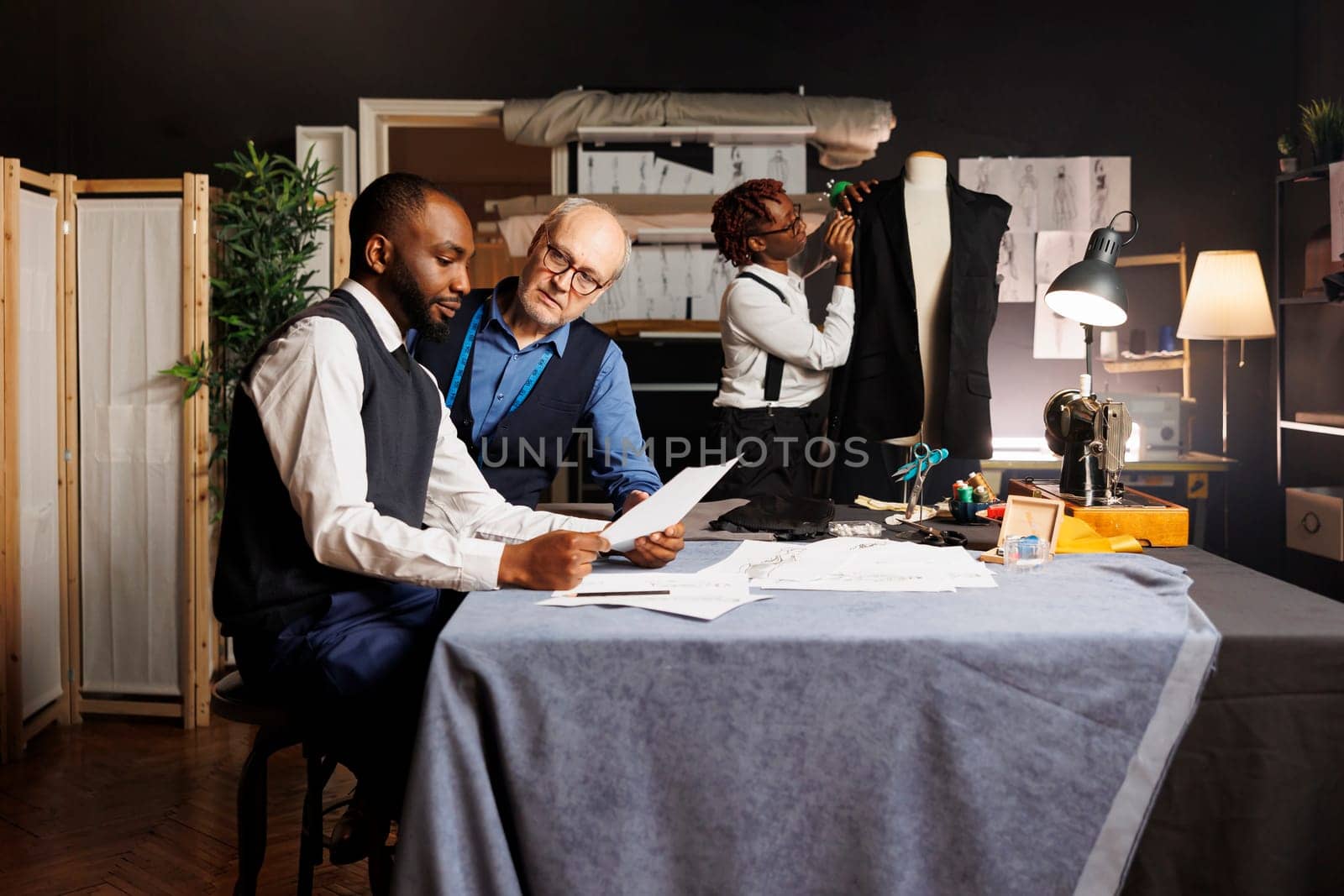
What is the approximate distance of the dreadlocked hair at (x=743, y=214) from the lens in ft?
10.4

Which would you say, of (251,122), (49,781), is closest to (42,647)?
(49,781)

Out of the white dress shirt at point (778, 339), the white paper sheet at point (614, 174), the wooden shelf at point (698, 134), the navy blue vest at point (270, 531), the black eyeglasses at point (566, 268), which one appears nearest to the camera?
the navy blue vest at point (270, 531)

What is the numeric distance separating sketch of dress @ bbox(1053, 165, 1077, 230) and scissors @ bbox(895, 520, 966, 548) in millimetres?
3169

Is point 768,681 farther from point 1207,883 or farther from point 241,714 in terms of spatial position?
point 241,714

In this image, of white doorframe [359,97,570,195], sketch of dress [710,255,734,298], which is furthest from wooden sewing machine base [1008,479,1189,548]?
white doorframe [359,97,570,195]

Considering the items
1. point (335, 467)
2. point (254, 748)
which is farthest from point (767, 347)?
point (254, 748)

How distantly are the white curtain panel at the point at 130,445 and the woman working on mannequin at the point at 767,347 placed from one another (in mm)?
1868

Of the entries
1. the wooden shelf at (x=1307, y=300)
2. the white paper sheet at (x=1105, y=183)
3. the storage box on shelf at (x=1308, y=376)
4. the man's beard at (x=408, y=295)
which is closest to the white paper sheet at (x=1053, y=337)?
the white paper sheet at (x=1105, y=183)

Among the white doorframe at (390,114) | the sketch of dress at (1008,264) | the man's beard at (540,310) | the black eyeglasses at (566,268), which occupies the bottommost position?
the man's beard at (540,310)

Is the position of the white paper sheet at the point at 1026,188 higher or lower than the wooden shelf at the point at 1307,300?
higher

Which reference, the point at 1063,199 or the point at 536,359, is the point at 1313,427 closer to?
the point at 1063,199

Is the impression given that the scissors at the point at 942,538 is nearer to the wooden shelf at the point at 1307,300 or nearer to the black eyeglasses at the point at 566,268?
the black eyeglasses at the point at 566,268

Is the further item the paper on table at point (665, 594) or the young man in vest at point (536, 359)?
the young man in vest at point (536, 359)

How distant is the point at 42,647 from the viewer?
Answer: 141 inches
